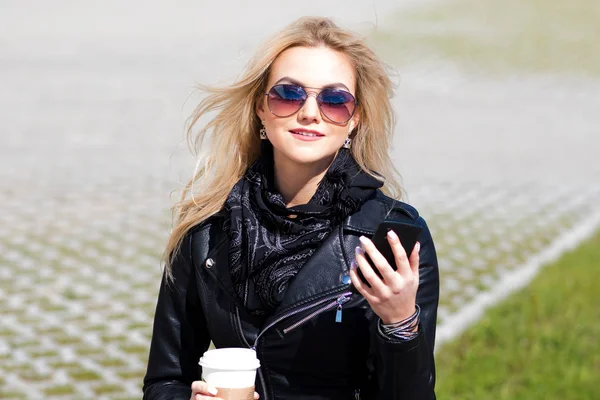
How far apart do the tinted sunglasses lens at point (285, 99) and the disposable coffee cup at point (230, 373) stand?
0.81 meters

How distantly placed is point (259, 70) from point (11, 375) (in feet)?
12.5

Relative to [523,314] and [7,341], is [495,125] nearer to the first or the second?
[523,314]

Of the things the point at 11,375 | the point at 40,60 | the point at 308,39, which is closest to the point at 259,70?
the point at 308,39

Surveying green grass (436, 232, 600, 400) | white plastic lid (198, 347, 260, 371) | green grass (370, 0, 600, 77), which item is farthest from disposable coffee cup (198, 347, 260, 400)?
green grass (370, 0, 600, 77)

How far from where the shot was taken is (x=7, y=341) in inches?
266

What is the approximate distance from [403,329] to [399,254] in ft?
0.71

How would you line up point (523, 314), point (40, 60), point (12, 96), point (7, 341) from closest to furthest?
point (7, 341) < point (523, 314) < point (12, 96) < point (40, 60)

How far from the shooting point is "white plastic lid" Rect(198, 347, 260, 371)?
7.92 feet

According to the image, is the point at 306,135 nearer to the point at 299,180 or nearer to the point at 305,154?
the point at 305,154

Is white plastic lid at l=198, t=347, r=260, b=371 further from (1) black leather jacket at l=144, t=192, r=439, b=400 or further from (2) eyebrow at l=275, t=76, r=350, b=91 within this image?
(2) eyebrow at l=275, t=76, r=350, b=91

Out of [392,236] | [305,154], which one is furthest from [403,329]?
[305,154]

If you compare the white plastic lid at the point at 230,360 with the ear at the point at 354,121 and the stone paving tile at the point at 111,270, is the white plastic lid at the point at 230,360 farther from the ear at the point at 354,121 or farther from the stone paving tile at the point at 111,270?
the stone paving tile at the point at 111,270

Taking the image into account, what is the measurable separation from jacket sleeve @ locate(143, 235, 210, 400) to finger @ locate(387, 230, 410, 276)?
0.78 m

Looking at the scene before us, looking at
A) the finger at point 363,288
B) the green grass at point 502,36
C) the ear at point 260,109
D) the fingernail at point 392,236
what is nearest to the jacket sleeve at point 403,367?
the finger at point 363,288
